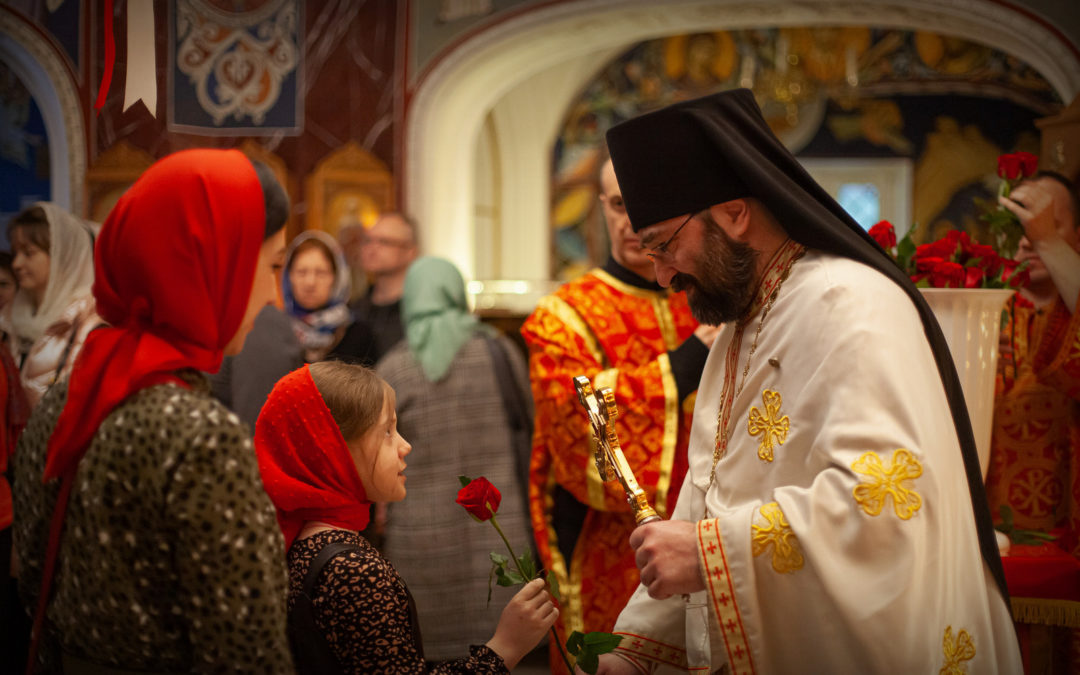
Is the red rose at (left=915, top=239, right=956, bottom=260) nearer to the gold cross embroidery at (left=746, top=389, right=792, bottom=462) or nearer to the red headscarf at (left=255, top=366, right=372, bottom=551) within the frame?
the gold cross embroidery at (left=746, top=389, right=792, bottom=462)

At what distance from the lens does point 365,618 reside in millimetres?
1662

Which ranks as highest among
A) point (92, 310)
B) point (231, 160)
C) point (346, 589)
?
point (231, 160)

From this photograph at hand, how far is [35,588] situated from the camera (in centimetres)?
160

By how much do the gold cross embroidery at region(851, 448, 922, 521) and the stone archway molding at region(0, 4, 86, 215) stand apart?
1869mm

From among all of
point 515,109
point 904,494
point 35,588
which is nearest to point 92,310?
point 35,588

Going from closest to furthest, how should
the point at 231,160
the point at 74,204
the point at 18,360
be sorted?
the point at 231,160, the point at 74,204, the point at 18,360

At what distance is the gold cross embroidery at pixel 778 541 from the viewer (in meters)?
1.73

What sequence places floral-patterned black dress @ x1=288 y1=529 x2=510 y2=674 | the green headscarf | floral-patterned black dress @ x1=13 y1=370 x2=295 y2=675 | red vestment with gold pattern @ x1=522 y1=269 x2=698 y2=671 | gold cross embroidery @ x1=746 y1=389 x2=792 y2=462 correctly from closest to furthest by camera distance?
floral-patterned black dress @ x1=13 y1=370 x2=295 y2=675
floral-patterned black dress @ x1=288 y1=529 x2=510 y2=674
gold cross embroidery @ x1=746 y1=389 x2=792 y2=462
red vestment with gold pattern @ x1=522 y1=269 x2=698 y2=671
the green headscarf

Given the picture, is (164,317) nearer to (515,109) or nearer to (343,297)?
(343,297)

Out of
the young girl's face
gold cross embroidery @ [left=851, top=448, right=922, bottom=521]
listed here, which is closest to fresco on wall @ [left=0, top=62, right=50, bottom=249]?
the young girl's face

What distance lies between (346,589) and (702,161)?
3.58 feet

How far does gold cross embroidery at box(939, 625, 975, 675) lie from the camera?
173cm

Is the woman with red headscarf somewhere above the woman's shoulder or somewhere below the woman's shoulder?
above

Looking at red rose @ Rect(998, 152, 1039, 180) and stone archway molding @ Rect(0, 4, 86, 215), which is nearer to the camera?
stone archway molding @ Rect(0, 4, 86, 215)
